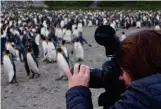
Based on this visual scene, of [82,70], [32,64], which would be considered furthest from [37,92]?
[82,70]

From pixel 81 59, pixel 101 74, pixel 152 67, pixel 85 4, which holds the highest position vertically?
pixel 152 67

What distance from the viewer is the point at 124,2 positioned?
55594mm

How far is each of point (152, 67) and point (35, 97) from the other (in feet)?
20.1

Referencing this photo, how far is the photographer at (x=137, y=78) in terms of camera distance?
115 cm

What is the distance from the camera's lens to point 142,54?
4.02ft

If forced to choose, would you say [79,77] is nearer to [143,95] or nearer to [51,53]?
[143,95]

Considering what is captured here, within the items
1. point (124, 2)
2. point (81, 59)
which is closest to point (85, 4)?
point (124, 2)

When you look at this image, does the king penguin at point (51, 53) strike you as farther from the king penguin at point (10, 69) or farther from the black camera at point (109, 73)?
the black camera at point (109, 73)

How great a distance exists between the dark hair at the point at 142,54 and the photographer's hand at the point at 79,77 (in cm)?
15

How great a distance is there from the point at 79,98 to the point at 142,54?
22cm

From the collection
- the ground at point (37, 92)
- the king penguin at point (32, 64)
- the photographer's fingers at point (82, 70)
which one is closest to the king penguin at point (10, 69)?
the ground at point (37, 92)

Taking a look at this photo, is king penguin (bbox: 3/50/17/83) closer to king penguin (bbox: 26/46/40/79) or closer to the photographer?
king penguin (bbox: 26/46/40/79)

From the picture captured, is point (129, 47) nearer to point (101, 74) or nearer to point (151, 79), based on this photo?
point (151, 79)

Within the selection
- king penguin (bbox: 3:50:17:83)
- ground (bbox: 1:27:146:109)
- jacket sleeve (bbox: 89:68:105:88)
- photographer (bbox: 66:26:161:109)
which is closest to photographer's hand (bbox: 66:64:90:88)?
photographer (bbox: 66:26:161:109)
